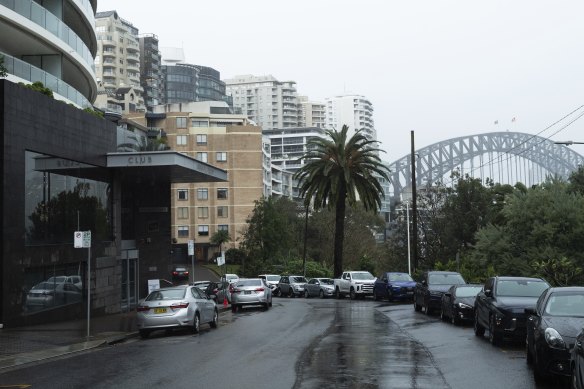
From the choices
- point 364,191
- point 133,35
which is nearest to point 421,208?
point 364,191

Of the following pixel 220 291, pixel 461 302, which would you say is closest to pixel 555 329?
pixel 461 302

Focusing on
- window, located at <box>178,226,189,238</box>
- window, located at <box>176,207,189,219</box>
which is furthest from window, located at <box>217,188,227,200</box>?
window, located at <box>178,226,189,238</box>

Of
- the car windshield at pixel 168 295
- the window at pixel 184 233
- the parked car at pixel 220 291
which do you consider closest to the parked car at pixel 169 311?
the car windshield at pixel 168 295

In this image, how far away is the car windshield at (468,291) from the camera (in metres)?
22.0

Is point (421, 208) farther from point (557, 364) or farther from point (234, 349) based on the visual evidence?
point (557, 364)

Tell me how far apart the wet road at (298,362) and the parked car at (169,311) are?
1.49 feet

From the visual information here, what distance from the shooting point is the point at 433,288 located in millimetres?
26812

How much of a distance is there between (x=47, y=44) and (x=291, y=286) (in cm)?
2785

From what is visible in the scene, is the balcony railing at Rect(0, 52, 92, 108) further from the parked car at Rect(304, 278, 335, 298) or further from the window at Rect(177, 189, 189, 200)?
the window at Rect(177, 189, 189, 200)

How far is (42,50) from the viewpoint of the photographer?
2997cm

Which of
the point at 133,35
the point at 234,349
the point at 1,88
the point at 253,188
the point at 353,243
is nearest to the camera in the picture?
the point at 234,349

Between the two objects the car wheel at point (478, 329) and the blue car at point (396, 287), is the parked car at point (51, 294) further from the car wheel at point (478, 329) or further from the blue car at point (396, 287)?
the blue car at point (396, 287)

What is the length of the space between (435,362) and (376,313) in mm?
15278

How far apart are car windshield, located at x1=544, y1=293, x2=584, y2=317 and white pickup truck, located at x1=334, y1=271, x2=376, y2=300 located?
3019cm
